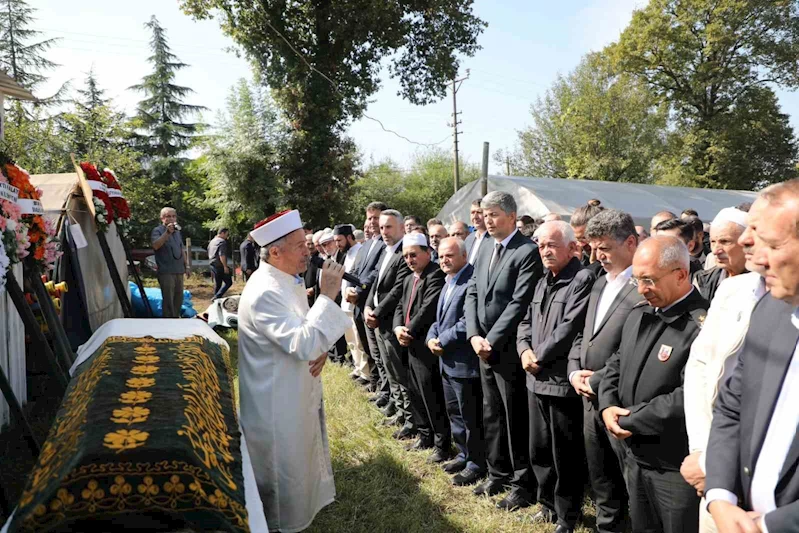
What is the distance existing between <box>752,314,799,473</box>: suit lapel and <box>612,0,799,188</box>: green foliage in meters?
30.9

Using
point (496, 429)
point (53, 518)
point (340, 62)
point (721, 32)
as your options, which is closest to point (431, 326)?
point (496, 429)

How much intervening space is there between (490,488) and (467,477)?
29cm

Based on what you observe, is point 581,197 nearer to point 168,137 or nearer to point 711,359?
point 711,359

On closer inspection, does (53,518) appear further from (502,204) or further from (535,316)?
(502,204)

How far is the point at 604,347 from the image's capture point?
3096 millimetres

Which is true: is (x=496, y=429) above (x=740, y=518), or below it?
below

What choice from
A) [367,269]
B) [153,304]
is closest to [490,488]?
[367,269]

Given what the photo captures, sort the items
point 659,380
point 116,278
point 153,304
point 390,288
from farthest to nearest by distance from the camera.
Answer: point 153,304, point 116,278, point 390,288, point 659,380

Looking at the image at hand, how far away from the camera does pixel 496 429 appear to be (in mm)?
4055

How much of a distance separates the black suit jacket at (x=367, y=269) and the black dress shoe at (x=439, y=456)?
2.22 m

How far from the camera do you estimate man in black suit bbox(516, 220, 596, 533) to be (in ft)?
11.2

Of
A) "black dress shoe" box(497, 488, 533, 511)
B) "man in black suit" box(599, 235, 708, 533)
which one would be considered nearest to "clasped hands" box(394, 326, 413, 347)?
"black dress shoe" box(497, 488, 533, 511)

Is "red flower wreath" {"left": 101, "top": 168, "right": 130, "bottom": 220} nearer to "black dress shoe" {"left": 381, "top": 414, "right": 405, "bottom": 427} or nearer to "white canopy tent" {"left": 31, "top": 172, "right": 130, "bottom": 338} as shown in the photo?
"white canopy tent" {"left": 31, "top": 172, "right": 130, "bottom": 338}

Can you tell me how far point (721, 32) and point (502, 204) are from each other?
29.7 meters
